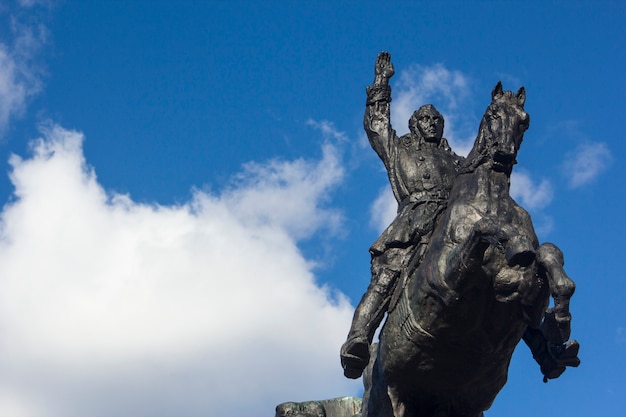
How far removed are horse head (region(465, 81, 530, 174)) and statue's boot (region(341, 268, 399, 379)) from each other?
5.21ft

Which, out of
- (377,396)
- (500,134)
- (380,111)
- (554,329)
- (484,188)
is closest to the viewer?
(554,329)

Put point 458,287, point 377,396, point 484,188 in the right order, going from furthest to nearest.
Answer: point 377,396 < point 484,188 < point 458,287

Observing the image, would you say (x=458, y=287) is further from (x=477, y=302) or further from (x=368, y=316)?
(x=368, y=316)

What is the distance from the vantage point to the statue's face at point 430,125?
45.6 ft

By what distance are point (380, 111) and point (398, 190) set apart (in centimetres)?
127

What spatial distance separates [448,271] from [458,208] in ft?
2.65

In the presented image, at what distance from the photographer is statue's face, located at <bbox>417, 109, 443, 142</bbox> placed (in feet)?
45.6

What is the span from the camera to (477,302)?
11664 mm

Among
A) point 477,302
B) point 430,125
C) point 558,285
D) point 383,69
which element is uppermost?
point 383,69

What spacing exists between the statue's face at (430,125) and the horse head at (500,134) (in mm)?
1378

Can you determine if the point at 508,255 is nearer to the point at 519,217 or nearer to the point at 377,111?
the point at 519,217

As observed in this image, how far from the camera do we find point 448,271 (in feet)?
38.2

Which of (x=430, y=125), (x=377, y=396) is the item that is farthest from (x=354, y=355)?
(x=430, y=125)

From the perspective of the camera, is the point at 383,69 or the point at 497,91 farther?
the point at 383,69
